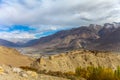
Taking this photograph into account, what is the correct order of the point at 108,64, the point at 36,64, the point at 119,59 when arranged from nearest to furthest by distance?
1. the point at 36,64
2. the point at 108,64
3. the point at 119,59

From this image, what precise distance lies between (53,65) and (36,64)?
24.3 ft

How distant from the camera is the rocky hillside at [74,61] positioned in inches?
4773

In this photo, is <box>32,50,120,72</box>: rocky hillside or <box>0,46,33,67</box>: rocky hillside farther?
<box>0,46,33,67</box>: rocky hillside

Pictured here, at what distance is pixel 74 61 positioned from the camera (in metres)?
140

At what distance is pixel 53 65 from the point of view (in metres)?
123

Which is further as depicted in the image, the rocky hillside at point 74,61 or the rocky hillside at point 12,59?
the rocky hillside at point 12,59

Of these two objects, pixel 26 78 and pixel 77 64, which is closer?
pixel 26 78

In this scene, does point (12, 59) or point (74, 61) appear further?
point (12, 59)

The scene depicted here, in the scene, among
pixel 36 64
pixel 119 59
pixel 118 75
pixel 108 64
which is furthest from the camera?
pixel 119 59

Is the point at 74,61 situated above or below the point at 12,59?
below

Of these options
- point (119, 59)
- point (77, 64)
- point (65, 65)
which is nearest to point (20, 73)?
point (65, 65)

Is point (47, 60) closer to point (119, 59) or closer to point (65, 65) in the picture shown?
point (65, 65)

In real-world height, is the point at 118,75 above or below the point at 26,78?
below

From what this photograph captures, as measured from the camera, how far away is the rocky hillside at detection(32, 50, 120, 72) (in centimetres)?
12123
